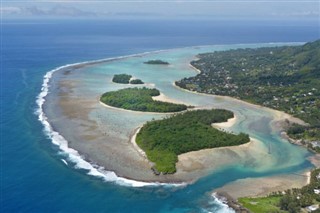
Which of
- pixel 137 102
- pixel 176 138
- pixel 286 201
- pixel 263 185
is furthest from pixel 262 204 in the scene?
pixel 137 102

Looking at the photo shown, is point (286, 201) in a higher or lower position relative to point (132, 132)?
higher

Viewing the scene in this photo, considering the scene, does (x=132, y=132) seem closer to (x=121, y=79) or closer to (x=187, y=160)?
(x=187, y=160)

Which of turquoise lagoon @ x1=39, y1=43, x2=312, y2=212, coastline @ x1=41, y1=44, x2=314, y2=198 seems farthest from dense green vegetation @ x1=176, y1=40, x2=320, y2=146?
coastline @ x1=41, y1=44, x2=314, y2=198

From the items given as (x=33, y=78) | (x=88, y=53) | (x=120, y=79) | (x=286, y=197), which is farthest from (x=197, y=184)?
(x=88, y=53)

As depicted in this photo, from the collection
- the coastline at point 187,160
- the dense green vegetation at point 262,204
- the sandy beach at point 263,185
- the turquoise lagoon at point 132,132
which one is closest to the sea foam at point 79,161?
the turquoise lagoon at point 132,132

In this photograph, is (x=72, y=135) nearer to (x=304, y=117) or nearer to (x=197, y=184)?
(x=197, y=184)

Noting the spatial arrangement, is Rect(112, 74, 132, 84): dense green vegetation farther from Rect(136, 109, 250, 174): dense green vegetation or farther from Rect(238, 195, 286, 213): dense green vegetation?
Rect(238, 195, 286, 213): dense green vegetation

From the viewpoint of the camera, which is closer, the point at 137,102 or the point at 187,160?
the point at 187,160
